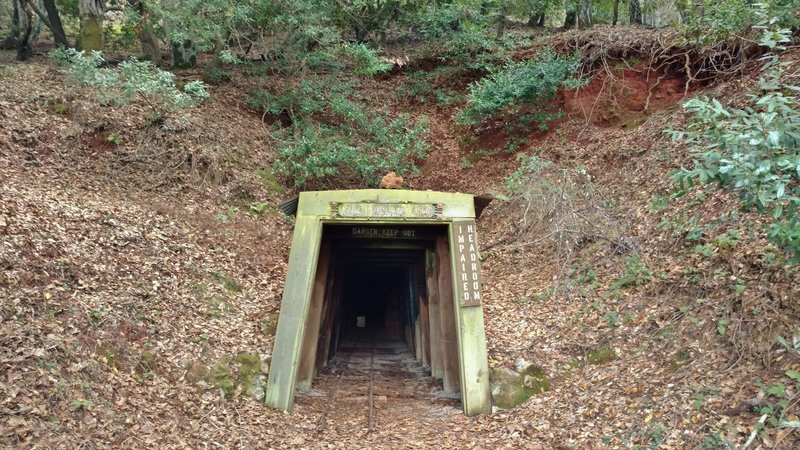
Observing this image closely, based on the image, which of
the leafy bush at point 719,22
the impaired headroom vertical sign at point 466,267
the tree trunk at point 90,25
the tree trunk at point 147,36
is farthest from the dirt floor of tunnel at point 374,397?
the tree trunk at point 147,36

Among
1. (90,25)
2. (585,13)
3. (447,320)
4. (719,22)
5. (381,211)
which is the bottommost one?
(447,320)

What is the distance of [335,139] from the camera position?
1639 cm

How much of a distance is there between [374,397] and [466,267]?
9.32 feet

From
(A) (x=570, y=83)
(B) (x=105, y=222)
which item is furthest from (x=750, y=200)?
(A) (x=570, y=83)

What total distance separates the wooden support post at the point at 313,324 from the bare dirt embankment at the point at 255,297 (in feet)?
2.40

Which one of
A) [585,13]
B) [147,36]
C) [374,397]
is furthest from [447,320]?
[147,36]

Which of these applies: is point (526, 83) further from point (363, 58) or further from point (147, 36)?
point (147, 36)

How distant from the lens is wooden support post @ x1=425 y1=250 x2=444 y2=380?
11.4 meters

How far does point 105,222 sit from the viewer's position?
392 inches

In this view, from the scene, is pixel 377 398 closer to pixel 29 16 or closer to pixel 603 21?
pixel 29 16

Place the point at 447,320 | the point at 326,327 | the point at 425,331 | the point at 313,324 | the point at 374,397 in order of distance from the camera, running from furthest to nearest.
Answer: the point at 425,331
the point at 326,327
the point at 447,320
the point at 313,324
the point at 374,397

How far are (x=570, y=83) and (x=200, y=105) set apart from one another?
1042 centimetres

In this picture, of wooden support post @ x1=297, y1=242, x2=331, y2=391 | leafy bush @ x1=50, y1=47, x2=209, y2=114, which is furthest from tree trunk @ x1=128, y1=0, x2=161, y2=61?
wooden support post @ x1=297, y1=242, x2=331, y2=391

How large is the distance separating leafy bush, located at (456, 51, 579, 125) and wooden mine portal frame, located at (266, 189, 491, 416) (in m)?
5.86
